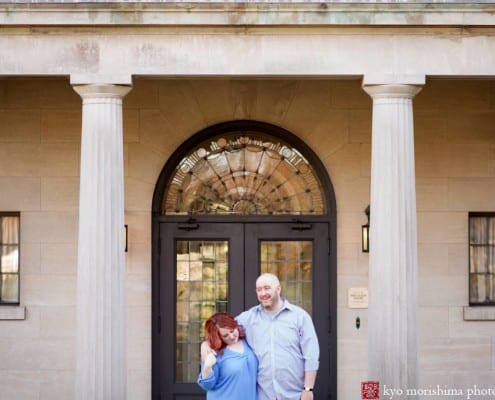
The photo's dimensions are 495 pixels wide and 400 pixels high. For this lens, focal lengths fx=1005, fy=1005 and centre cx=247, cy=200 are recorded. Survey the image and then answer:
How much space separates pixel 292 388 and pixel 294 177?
5.79 metres

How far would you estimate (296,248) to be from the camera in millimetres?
14336

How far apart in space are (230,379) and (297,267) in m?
5.79

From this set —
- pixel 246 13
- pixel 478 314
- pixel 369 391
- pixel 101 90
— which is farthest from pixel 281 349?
pixel 478 314

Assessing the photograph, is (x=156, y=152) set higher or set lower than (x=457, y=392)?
higher

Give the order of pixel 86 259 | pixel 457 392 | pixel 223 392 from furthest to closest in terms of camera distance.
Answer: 1. pixel 457 392
2. pixel 86 259
3. pixel 223 392

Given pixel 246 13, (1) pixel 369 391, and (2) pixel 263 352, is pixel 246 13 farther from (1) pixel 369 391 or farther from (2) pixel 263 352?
(1) pixel 369 391

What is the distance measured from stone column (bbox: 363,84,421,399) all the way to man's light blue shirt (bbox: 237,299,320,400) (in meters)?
2.80

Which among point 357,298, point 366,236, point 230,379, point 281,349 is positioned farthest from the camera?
point 357,298

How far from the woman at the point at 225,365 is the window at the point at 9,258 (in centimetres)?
618

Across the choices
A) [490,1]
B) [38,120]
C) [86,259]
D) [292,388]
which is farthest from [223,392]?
[38,120]

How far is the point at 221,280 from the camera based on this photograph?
1430 cm

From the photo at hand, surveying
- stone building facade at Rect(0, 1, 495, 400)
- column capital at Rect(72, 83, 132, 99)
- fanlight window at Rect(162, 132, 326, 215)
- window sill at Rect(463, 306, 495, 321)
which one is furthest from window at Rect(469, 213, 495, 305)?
column capital at Rect(72, 83, 132, 99)

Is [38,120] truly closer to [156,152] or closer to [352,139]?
[156,152]

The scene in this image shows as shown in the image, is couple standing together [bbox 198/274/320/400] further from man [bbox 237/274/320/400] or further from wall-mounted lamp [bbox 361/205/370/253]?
wall-mounted lamp [bbox 361/205/370/253]
